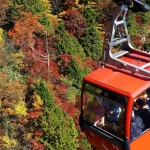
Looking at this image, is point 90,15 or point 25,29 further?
point 90,15

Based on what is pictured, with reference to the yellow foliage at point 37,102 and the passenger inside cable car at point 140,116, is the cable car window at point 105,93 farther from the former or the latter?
the yellow foliage at point 37,102

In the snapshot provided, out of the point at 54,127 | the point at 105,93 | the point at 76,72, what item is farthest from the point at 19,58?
the point at 105,93

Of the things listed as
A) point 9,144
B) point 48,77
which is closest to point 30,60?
point 48,77

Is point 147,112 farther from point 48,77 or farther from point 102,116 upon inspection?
point 48,77

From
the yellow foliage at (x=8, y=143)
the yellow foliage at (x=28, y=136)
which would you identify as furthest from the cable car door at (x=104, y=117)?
the yellow foliage at (x=8, y=143)

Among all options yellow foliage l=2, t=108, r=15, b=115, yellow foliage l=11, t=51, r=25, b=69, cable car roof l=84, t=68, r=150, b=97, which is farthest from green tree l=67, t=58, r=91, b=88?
cable car roof l=84, t=68, r=150, b=97

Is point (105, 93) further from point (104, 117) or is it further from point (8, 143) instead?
point (8, 143)

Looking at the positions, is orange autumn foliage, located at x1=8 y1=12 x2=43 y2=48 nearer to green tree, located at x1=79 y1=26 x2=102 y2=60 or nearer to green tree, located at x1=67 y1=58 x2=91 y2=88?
green tree, located at x1=79 y1=26 x2=102 y2=60
